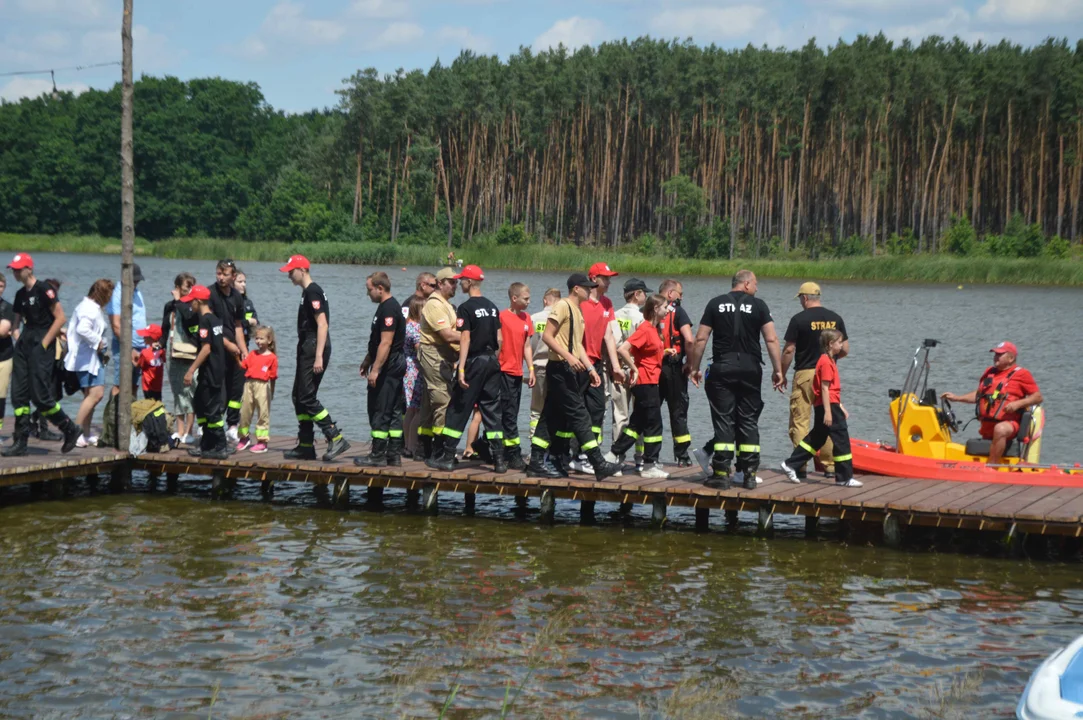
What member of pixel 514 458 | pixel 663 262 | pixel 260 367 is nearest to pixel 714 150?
pixel 663 262

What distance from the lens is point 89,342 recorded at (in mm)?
12836

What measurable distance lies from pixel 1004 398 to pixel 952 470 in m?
0.88

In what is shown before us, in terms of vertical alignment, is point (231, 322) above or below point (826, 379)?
above

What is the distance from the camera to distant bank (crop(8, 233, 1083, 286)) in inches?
2411

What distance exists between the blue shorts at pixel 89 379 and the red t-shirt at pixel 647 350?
556cm

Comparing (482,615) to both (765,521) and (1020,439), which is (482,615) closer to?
(765,521)

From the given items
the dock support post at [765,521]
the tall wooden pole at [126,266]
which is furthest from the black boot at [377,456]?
the dock support post at [765,521]

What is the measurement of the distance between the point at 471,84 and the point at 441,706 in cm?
7902

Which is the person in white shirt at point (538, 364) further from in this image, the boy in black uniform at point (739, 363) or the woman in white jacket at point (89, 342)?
the woman in white jacket at point (89, 342)

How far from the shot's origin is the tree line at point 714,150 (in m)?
74.4

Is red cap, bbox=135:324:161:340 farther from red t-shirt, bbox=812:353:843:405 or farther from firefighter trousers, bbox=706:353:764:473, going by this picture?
red t-shirt, bbox=812:353:843:405

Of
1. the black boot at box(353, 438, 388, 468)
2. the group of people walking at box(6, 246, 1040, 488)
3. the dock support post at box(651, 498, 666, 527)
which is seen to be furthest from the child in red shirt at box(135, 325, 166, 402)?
the dock support post at box(651, 498, 666, 527)

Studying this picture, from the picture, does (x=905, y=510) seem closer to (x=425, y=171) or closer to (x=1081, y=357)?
(x=1081, y=357)

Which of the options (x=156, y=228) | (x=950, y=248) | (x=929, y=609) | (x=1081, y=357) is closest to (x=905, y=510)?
(x=929, y=609)
